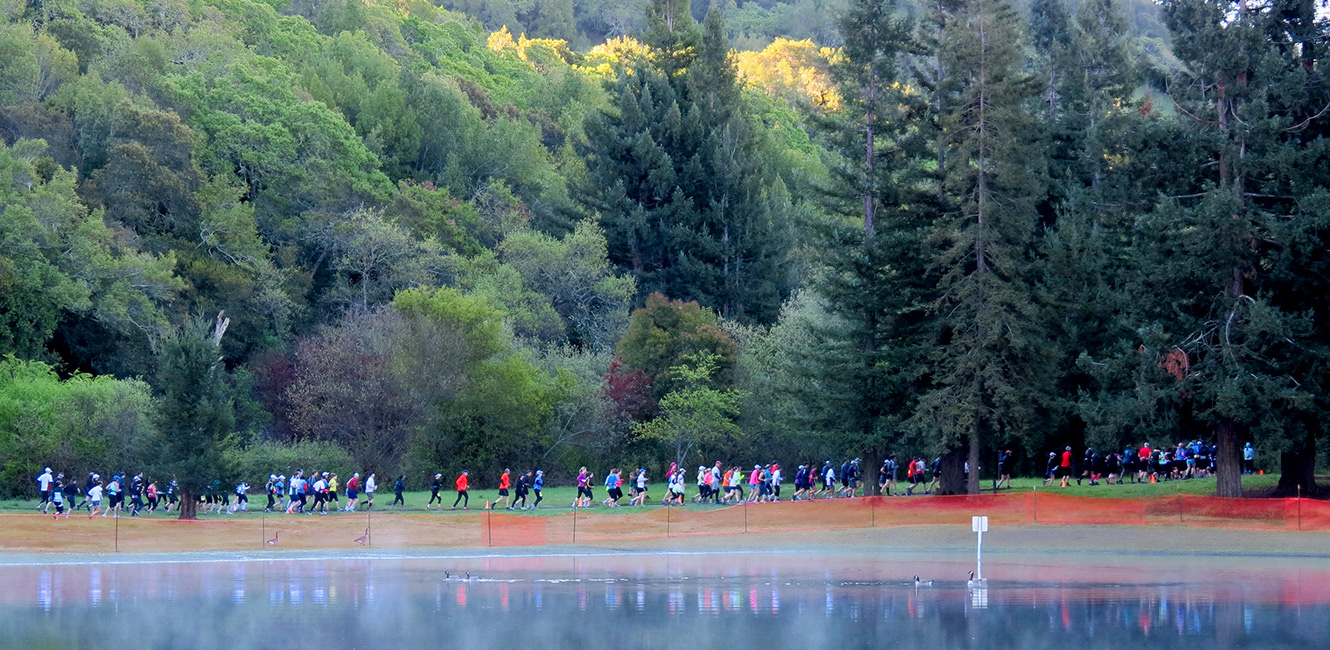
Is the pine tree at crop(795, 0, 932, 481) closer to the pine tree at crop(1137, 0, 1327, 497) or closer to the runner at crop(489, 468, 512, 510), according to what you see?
the pine tree at crop(1137, 0, 1327, 497)

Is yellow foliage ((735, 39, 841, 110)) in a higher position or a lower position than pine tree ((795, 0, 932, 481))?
higher

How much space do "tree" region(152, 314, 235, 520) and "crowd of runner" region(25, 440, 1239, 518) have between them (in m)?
0.95

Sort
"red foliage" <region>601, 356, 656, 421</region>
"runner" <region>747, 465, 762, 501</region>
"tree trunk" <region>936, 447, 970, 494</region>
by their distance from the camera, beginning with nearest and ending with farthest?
→ "tree trunk" <region>936, 447, 970, 494</region> → "runner" <region>747, 465, 762, 501</region> → "red foliage" <region>601, 356, 656, 421</region>

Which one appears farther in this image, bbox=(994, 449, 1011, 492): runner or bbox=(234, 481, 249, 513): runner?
bbox=(994, 449, 1011, 492): runner

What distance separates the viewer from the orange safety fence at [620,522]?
38.5 meters

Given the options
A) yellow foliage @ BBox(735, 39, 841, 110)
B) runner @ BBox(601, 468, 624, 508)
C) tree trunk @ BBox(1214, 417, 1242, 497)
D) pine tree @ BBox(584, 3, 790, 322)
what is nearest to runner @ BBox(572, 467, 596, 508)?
runner @ BBox(601, 468, 624, 508)

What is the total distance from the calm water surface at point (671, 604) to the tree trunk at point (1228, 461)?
773 cm

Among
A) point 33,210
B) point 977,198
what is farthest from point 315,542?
point 33,210

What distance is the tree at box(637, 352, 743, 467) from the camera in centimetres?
5831

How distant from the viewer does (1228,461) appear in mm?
42594

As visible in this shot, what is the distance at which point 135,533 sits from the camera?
3872 centimetres

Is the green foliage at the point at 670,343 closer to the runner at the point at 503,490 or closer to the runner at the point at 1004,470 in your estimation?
the runner at the point at 503,490

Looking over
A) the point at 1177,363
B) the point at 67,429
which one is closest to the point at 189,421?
the point at 67,429

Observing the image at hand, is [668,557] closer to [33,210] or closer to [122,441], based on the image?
[122,441]
